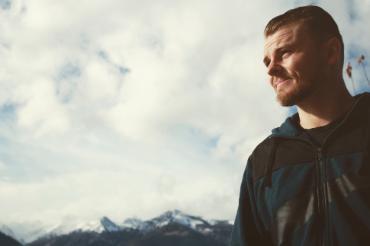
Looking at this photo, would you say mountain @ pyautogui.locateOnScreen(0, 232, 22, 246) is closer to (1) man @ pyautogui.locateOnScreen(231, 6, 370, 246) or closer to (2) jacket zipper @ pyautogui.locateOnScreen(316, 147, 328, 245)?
(1) man @ pyautogui.locateOnScreen(231, 6, 370, 246)

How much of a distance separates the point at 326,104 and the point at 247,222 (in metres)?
1.70

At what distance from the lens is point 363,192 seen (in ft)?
11.9

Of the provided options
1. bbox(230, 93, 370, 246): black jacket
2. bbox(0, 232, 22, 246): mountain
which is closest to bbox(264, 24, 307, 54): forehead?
bbox(230, 93, 370, 246): black jacket

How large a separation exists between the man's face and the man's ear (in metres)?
0.13

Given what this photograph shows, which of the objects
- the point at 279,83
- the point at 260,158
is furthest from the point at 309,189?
the point at 279,83

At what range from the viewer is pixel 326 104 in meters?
4.30

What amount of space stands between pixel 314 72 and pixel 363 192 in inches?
57.5

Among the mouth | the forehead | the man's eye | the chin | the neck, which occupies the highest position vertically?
the forehead

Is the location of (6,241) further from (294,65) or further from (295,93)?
(294,65)

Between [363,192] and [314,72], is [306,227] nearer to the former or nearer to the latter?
[363,192]

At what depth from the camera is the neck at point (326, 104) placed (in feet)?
14.0

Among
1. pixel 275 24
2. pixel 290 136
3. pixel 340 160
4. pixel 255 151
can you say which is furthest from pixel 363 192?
pixel 275 24

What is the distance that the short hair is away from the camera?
175 inches

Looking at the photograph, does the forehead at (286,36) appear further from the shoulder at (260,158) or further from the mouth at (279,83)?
the shoulder at (260,158)
